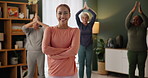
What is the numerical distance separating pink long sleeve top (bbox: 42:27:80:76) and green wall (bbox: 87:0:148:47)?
379cm

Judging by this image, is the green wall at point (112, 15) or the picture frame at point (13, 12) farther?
the green wall at point (112, 15)

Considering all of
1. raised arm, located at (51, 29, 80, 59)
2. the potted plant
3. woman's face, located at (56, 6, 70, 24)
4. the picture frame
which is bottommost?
the potted plant

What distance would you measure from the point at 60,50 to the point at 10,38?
9.06 ft

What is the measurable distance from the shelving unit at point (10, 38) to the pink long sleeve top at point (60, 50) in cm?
264

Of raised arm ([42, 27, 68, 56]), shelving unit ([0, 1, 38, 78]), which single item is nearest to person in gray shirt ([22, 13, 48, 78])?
shelving unit ([0, 1, 38, 78])

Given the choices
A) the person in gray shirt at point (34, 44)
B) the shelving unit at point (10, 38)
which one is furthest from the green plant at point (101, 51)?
the person in gray shirt at point (34, 44)

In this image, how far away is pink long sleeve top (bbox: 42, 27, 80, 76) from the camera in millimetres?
1742

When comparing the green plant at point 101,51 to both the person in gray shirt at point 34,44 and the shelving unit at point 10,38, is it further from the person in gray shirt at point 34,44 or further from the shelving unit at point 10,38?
the person in gray shirt at point 34,44

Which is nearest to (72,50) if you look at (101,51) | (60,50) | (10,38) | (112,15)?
(60,50)

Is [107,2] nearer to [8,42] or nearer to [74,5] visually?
[74,5]

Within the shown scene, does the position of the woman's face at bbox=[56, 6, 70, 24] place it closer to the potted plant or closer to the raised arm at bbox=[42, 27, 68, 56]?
the raised arm at bbox=[42, 27, 68, 56]

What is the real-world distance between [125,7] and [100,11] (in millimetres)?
895

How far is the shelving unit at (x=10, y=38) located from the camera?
4.20 meters

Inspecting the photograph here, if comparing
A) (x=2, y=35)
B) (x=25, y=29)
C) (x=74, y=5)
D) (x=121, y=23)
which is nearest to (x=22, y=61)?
A: (x=2, y=35)
